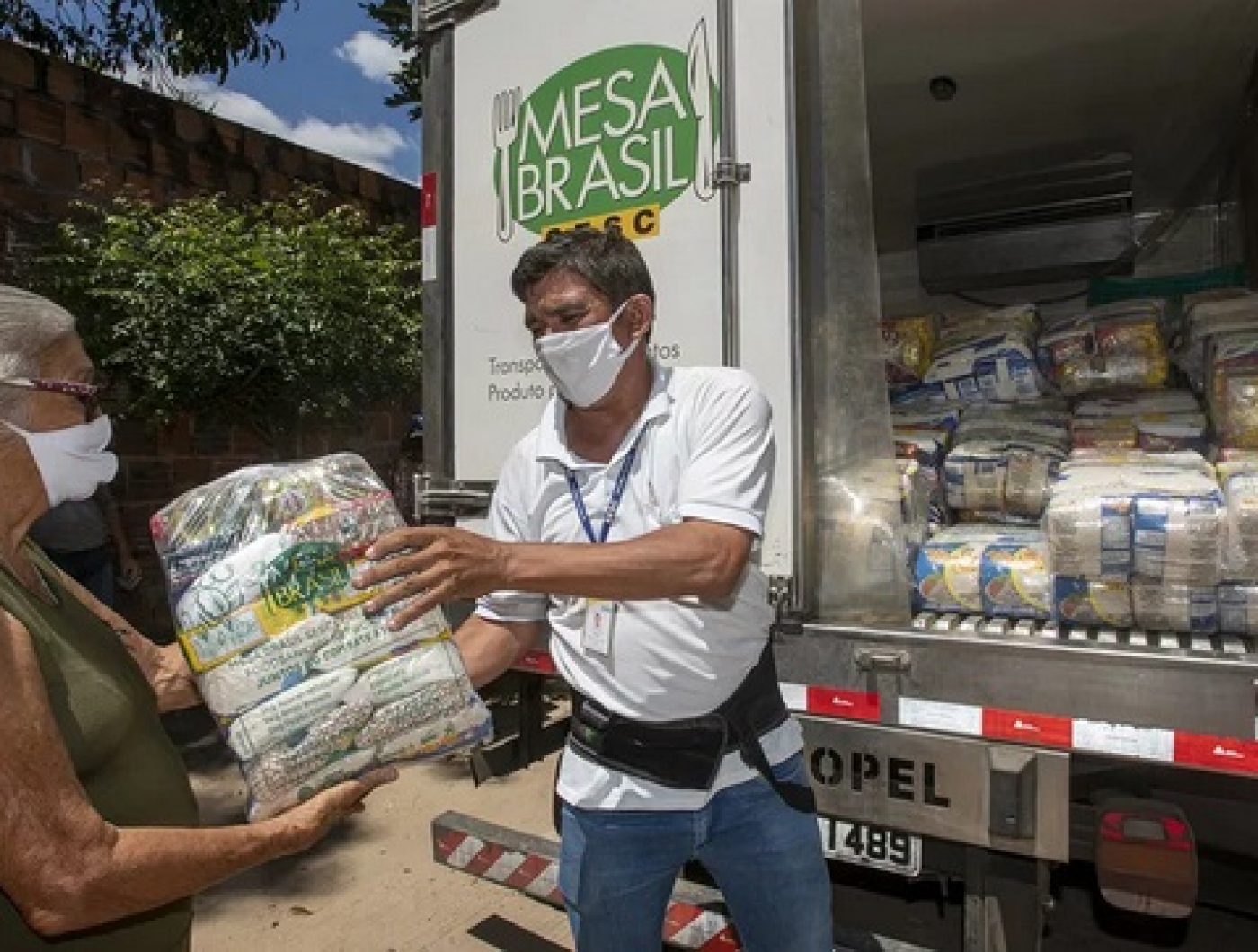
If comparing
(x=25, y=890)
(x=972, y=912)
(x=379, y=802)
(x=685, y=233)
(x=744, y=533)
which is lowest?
(x=379, y=802)

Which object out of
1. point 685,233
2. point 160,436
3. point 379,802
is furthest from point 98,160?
point 685,233

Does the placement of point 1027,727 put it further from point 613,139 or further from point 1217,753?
point 613,139

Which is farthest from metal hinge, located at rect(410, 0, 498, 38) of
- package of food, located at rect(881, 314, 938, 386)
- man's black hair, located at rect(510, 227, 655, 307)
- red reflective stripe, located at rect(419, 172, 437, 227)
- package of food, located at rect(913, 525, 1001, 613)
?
package of food, located at rect(913, 525, 1001, 613)

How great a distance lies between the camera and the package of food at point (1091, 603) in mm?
2113

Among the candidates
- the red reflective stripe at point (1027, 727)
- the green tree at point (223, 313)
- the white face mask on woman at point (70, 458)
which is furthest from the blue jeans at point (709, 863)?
the green tree at point (223, 313)

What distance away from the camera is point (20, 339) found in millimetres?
1237

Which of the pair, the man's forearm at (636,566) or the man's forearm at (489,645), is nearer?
the man's forearm at (636,566)

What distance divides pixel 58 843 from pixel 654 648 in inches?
35.0

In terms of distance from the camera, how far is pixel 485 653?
1836 millimetres

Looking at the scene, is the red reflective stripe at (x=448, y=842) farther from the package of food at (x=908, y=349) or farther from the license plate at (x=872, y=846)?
the package of food at (x=908, y=349)

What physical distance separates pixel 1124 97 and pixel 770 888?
3.06 meters

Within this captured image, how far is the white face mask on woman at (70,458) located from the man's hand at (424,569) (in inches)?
15.5

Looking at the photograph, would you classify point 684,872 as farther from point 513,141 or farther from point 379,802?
point 513,141

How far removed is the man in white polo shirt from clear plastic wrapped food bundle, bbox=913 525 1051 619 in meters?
0.68
